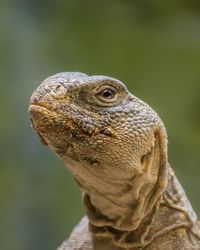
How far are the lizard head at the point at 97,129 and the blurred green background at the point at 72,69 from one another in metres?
2.54

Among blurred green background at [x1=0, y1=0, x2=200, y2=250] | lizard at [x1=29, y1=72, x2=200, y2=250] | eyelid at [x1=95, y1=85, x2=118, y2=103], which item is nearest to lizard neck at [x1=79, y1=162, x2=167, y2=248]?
lizard at [x1=29, y1=72, x2=200, y2=250]

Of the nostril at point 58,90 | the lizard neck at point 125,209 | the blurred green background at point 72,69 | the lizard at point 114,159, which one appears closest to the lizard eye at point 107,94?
the lizard at point 114,159

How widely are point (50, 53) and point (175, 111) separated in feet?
3.52

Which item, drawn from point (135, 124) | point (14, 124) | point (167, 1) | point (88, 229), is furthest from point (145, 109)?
point (167, 1)

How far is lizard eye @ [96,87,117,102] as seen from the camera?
191 centimetres

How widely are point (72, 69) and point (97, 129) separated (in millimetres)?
2807

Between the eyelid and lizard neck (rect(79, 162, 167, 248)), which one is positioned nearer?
the eyelid

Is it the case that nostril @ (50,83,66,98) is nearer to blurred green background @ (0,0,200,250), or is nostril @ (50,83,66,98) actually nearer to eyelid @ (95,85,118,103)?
eyelid @ (95,85,118,103)

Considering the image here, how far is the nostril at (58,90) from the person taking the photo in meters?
1.81

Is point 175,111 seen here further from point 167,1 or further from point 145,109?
point 145,109

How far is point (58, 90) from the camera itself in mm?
1820

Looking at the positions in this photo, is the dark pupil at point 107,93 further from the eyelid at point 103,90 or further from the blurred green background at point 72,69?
the blurred green background at point 72,69

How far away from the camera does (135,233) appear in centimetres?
216

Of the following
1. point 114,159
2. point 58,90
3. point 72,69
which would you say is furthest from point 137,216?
point 72,69
